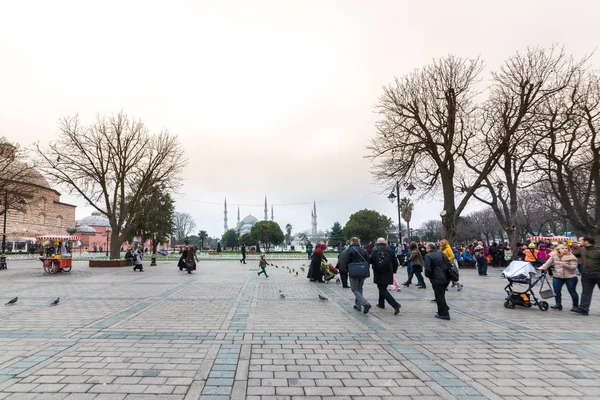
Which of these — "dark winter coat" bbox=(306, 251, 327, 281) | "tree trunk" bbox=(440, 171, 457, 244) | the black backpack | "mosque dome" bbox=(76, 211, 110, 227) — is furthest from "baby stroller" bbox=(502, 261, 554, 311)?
"mosque dome" bbox=(76, 211, 110, 227)

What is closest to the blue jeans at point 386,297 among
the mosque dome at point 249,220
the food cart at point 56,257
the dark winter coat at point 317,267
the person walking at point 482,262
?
the dark winter coat at point 317,267

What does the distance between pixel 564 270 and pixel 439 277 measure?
3593 mm

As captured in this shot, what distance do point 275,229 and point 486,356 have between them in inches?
3324

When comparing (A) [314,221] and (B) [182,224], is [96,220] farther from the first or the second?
(A) [314,221]

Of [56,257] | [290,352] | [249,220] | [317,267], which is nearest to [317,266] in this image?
[317,267]

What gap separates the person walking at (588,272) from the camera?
792 cm

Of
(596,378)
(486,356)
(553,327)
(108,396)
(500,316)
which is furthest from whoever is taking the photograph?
(500,316)

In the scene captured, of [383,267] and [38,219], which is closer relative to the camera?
[383,267]

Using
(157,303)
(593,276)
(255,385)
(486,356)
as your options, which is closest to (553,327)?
(593,276)

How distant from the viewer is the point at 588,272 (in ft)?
26.3

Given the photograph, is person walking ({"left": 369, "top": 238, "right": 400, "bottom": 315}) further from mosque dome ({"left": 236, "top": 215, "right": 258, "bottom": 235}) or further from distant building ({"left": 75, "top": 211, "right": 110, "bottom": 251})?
mosque dome ({"left": 236, "top": 215, "right": 258, "bottom": 235})

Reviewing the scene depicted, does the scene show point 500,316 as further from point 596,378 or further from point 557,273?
point 596,378

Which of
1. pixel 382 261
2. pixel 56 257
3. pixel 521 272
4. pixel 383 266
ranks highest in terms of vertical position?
pixel 382 261

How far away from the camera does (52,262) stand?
1845cm
